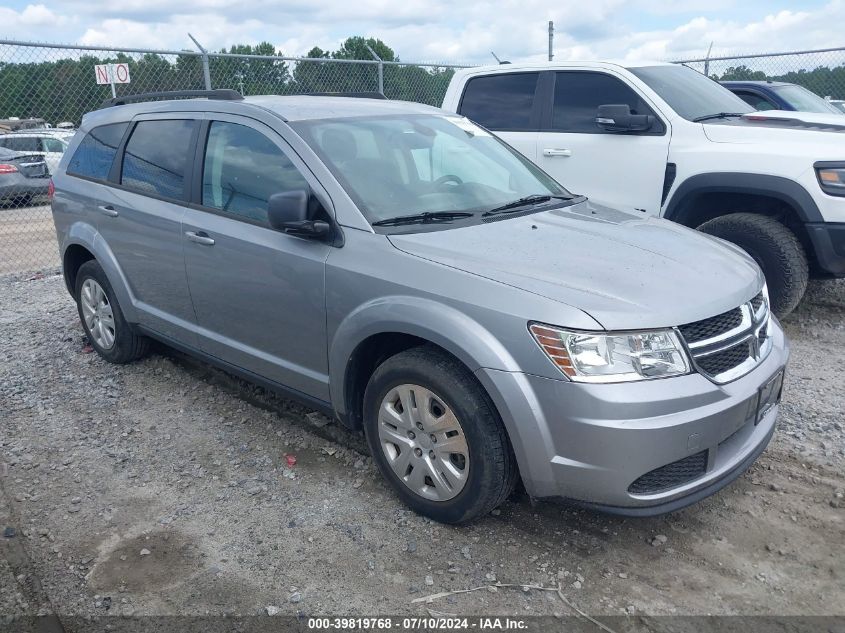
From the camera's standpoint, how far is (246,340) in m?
3.97

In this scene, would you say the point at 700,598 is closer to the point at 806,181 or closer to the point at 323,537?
the point at 323,537

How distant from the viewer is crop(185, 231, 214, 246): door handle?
3975 mm

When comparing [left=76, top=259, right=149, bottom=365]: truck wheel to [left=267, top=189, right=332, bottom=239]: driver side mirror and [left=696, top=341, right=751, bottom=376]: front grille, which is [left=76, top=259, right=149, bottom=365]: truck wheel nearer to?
[left=267, top=189, right=332, bottom=239]: driver side mirror

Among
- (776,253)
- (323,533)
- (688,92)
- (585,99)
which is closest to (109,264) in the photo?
(323,533)

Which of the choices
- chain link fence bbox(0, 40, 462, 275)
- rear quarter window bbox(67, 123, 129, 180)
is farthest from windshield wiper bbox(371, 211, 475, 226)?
chain link fence bbox(0, 40, 462, 275)

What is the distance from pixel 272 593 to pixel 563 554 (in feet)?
3.85

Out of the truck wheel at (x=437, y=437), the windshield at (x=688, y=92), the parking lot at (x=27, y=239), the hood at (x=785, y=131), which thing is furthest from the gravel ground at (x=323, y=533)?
the parking lot at (x=27, y=239)

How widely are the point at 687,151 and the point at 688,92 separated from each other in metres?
0.87

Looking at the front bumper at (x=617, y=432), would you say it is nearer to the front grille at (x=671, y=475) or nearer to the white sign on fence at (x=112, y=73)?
the front grille at (x=671, y=475)

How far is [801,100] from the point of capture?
9016 mm

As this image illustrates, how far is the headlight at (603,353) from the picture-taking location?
2715 millimetres

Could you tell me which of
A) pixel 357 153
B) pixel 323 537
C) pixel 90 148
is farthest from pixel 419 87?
pixel 323 537

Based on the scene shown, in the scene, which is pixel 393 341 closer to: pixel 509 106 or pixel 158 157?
pixel 158 157

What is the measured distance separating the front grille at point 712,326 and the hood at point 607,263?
0.11 feet
